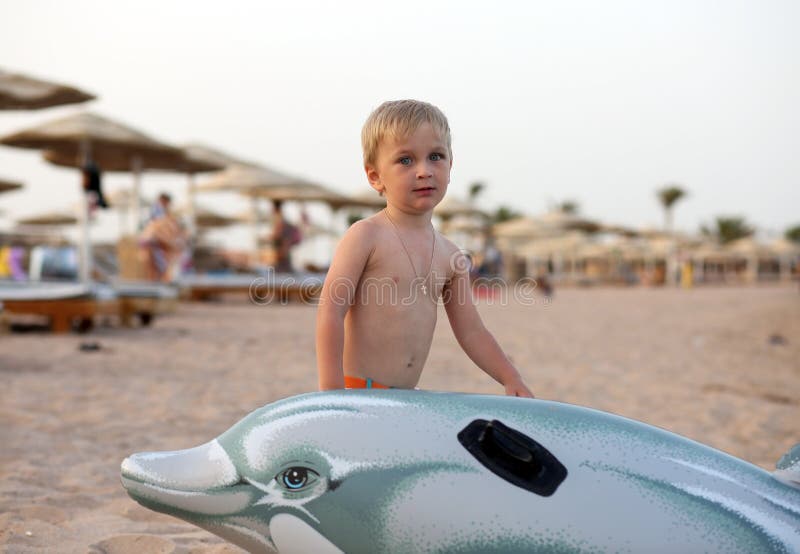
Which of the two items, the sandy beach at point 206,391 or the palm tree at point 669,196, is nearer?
the sandy beach at point 206,391

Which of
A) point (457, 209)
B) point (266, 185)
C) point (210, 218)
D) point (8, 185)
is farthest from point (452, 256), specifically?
point (210, 218)

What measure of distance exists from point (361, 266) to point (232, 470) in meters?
0.60

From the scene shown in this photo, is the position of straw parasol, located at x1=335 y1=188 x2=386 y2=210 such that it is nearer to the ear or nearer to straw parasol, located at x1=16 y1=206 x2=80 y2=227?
straw parasol, located at x1=16 y1=206 x2=80 y2=227

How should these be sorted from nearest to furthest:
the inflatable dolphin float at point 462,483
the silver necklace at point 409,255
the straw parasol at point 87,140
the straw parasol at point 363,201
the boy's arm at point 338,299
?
the inflatable dolphin float at point 462,483 → the boy's arm at point 338,299 → the silver necklace at point 409,255 → the straw parasol at point 87,140 → the straw parasol at point 363,201

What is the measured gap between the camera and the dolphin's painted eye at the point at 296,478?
4.85ft

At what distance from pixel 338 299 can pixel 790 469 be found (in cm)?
107

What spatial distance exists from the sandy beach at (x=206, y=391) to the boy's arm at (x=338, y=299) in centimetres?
86

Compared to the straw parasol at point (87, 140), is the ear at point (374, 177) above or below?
below

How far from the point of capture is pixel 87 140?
476 inches

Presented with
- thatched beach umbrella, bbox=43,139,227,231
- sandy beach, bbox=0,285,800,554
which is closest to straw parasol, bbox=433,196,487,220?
thatched beach umbrella, bbox=43,139,227,231

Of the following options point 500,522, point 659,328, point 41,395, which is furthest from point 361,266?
point 659,328

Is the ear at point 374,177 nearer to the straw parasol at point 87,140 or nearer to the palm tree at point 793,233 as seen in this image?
the straw parasol at point 87,140

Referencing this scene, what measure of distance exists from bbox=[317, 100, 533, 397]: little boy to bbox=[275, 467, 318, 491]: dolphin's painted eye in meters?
0.32

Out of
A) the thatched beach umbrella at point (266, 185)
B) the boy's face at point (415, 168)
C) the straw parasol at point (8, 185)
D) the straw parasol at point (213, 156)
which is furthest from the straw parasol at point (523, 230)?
the boy's face at point (415, 168)
